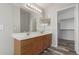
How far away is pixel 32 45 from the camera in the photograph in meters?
1.49

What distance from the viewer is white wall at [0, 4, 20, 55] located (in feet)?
4.84

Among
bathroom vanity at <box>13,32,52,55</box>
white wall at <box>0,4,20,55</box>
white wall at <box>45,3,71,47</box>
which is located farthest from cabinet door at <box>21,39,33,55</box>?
white wall at <box>45,3,71,47</box>

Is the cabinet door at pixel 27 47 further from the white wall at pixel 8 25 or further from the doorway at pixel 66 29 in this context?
the doorway at pixel 66 29

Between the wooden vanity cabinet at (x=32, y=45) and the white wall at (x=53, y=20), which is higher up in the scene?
the white wall at (x=53, y=20)

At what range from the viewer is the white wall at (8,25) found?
147 cm

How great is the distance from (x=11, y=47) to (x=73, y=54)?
85 cm

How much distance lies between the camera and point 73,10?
146 centimetres

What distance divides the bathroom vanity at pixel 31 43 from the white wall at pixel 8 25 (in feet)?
0.26

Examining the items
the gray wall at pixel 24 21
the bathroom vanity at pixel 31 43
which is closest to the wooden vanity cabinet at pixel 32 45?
the bathroom vanity at pixel 31 43

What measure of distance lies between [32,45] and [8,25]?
431 mm

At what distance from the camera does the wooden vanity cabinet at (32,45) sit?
143cm

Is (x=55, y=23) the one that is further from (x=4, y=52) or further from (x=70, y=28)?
(x=4, y=52)

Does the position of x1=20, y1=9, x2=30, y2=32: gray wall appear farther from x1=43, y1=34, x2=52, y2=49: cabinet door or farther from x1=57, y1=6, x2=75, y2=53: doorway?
x1=57, y1=6, x2=75, y2=53: doorway

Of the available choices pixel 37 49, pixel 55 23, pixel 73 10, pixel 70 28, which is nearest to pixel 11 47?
pixel 37 49
